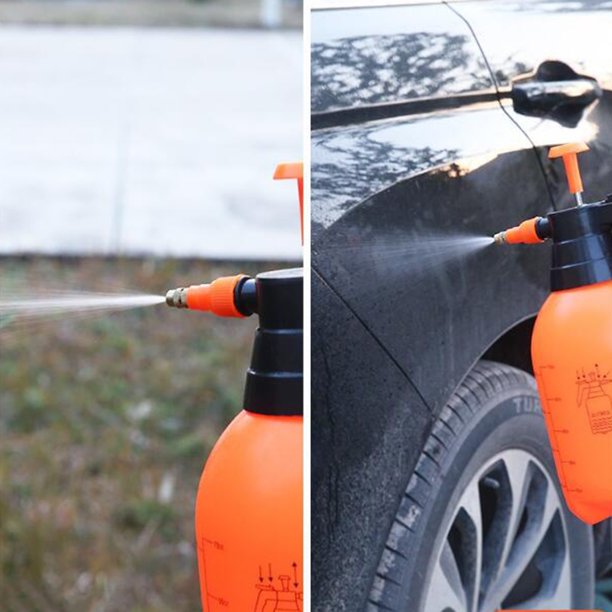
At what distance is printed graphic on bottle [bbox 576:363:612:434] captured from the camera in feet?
2.37

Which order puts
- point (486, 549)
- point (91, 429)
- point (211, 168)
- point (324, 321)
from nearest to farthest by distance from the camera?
point (324, 321)
point (486, 549)
point (91, 429)
point (211, 168)

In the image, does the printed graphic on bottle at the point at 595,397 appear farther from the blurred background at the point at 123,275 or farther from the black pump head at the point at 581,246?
the blurred background at the point at 123,275

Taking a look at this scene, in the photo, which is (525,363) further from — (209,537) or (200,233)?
(200,233)

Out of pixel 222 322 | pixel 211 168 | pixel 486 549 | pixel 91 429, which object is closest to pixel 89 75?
pixel 211 168

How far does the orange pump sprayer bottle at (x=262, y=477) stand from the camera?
2.49 ft

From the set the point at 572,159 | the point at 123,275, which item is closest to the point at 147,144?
the point at 123,275

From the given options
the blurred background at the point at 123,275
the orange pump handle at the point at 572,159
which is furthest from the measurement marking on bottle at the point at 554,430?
the blurred background at the point at 123,275

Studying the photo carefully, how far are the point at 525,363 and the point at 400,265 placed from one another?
12cm

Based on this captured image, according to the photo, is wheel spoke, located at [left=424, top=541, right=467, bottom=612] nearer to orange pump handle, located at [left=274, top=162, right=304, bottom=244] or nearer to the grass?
orange pump handle, located at [left=274, top=162, right=304, bottom=244]

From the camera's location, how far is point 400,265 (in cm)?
74

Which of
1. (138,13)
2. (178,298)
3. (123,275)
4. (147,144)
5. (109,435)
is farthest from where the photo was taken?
Result: (138,13)

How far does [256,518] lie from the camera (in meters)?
0.76

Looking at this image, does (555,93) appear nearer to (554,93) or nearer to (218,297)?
(554,93)

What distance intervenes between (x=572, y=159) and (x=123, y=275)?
204cm
